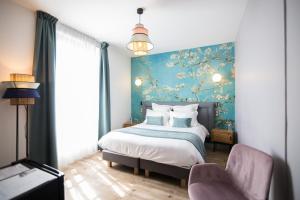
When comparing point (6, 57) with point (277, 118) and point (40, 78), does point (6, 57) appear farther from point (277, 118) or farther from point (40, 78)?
point (277, 118)

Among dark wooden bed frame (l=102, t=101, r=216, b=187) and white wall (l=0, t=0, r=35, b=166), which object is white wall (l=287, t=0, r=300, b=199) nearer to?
dark wooden bed frame (l=102, t=101, r=216, b=187)

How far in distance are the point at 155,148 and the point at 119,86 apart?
257 cm

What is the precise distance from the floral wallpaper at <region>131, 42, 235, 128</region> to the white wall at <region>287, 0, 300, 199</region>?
2771mm

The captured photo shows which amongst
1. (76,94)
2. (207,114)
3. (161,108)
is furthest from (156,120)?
(76,94)

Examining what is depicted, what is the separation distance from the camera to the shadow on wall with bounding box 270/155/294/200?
1.08m

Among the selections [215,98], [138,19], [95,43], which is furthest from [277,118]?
[95,43]

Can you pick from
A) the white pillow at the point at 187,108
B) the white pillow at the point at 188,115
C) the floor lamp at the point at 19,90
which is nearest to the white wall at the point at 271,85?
the white pillow at the point at 188,115

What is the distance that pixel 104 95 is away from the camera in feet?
12.0

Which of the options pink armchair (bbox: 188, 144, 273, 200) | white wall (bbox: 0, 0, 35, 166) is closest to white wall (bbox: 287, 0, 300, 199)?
pink armchair (bbox: 188, 144, 273, 200)

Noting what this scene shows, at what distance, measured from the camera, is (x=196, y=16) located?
8.09 feet

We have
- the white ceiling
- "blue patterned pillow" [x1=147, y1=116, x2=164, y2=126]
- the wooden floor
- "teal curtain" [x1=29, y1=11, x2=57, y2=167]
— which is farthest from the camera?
"blue patterned pillow" [x1=147, y1=116, x2=164, y2=126]

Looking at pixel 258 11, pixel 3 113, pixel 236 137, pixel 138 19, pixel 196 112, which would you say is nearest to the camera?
pixel 258 11

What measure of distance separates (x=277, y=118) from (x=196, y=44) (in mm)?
3007

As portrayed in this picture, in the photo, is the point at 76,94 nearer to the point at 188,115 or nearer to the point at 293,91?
the point at 188,115
